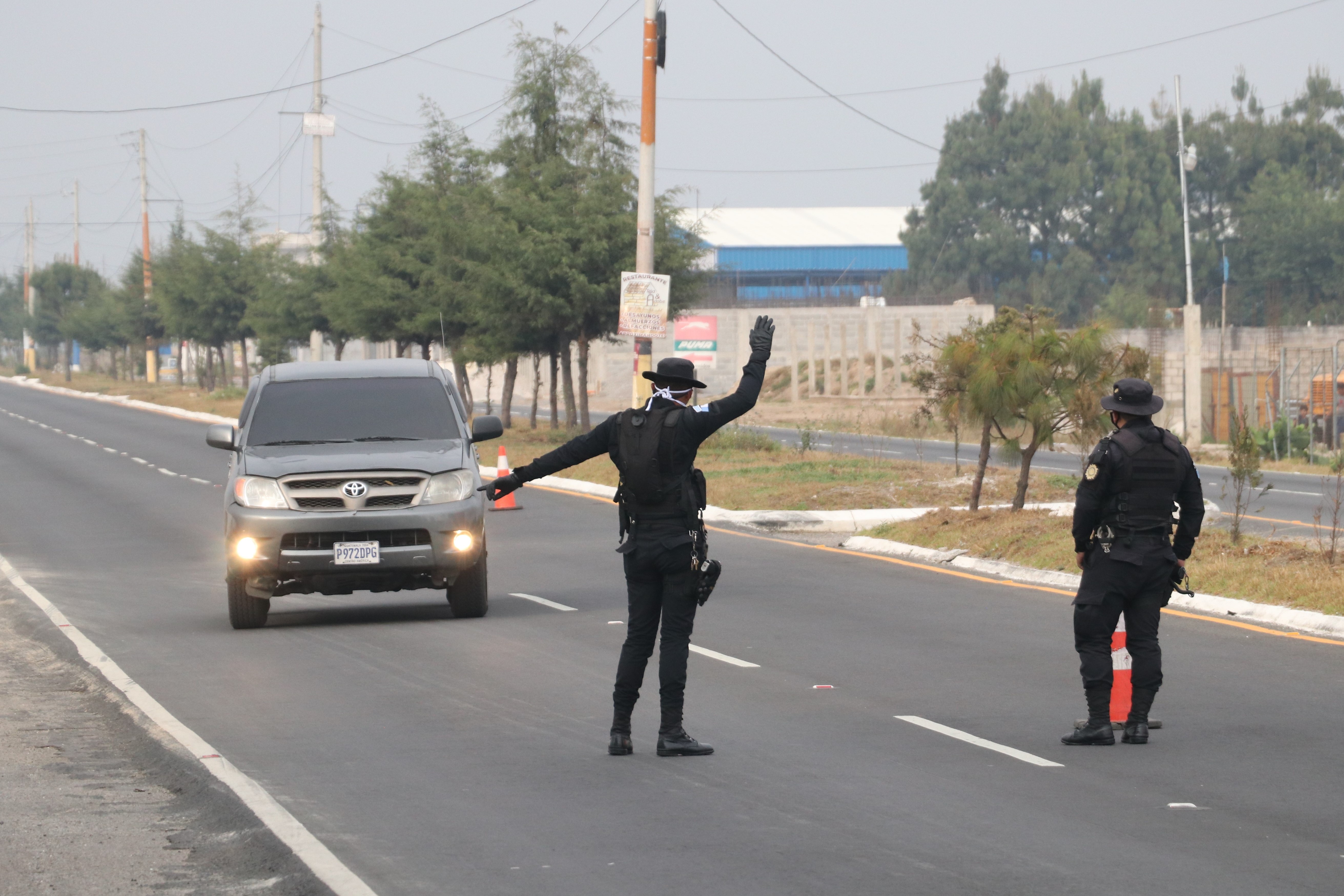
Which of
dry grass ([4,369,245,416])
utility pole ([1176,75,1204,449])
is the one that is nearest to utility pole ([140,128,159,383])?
dry grass ([4,369,245,416])

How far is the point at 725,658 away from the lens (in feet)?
38.8

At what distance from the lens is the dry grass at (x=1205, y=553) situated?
45.6 feet

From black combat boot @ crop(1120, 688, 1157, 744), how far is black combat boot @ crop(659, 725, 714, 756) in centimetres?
220

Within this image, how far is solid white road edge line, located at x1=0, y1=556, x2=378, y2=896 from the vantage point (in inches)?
241

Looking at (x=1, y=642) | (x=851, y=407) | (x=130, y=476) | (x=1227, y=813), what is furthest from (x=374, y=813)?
(x=851, y=407)

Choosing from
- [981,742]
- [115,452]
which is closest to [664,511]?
[981,742]

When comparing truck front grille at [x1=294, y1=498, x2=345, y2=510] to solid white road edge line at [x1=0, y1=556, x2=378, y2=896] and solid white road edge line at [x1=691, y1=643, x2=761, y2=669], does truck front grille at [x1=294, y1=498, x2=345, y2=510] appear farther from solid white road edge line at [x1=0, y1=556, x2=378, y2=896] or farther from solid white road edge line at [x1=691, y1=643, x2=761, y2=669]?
solid white road edge line at [x1=691, y1=643, x2=761, y2=669]

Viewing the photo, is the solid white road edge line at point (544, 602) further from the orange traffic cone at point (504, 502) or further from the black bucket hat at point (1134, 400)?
the orange traffic cone at point (504, 502)

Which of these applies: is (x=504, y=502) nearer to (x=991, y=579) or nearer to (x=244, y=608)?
(x=991, y=579)

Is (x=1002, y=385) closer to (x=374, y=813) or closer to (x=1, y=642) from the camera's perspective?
(x=1, y=642)

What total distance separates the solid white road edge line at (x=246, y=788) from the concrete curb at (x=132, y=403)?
2599cm

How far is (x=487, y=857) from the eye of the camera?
253 inches

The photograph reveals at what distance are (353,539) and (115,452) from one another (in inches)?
1147

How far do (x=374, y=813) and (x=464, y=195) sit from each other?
34.3 meters
